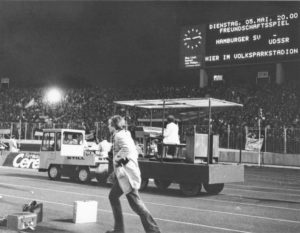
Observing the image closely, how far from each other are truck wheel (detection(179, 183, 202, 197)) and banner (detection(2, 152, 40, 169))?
523 inches

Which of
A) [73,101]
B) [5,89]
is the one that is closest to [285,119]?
[73,101]

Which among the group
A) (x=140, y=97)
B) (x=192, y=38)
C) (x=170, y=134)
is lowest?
(x=170, y=134)

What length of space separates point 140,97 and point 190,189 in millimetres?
28543

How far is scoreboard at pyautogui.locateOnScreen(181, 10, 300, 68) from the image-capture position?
32.8 m

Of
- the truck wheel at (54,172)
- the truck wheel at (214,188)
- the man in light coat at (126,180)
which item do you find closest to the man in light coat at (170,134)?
the truck wheel at (214,188)

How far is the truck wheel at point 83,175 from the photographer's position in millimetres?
17766

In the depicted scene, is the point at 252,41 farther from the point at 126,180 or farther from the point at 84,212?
the point at 126,180

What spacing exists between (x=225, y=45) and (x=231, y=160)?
11.4m

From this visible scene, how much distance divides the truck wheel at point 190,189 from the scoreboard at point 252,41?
21.2 m

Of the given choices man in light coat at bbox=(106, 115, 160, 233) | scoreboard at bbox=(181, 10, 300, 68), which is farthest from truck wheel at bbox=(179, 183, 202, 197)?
scoreboard at bbox=(181, 10, 300, 68)

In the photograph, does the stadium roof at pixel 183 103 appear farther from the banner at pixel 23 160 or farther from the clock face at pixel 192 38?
the clock face at pixel 192 38

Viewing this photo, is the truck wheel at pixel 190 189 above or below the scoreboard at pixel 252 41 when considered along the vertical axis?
below

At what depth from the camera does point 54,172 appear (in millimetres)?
18906

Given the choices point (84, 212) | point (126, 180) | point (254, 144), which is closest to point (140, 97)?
point (254, 144)
